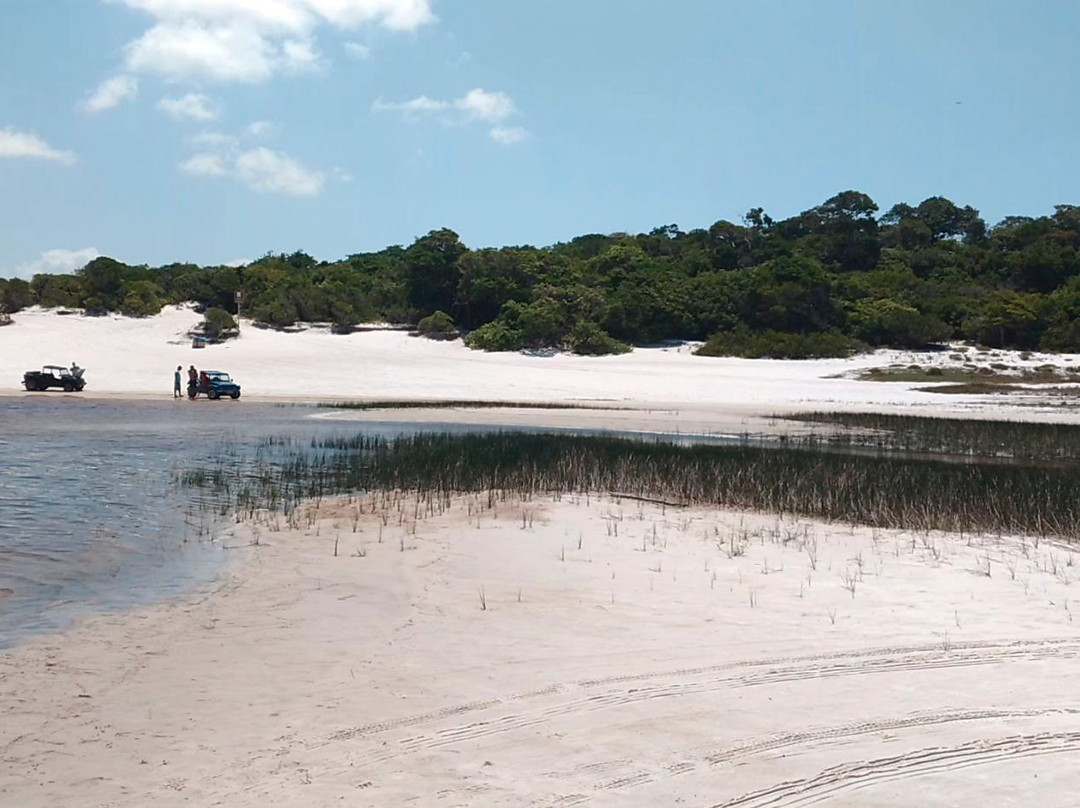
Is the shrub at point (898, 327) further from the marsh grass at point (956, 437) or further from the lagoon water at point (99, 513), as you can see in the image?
the lagoon water at point (99, 513)

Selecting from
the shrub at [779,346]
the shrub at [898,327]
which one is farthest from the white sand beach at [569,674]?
the shrub at [898,327]

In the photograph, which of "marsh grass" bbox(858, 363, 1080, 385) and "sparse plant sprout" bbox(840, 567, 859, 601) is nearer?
"sparse plant sprout" bbox(840, 567, 859, 601)

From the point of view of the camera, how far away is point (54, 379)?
49.3 m

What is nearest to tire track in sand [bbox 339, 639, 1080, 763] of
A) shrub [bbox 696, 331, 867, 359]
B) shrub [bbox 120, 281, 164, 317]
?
shrub [bbox 696, 331, 867, 359]

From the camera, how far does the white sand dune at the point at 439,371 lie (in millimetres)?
46625

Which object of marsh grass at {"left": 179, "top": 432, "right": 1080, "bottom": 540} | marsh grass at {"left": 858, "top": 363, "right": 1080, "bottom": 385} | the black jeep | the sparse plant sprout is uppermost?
marsh grass at {"left": 858, "top": 363, "right": 1080, "bottom": 385}

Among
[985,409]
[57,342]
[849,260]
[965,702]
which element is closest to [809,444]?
[985,409]

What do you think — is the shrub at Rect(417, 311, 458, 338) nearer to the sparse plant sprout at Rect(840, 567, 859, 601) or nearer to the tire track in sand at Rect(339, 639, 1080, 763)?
the sparse plant sprout at Rect(840, 567, 859, 601)

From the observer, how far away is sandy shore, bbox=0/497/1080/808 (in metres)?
5.78

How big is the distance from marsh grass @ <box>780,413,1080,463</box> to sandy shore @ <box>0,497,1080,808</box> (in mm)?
15324

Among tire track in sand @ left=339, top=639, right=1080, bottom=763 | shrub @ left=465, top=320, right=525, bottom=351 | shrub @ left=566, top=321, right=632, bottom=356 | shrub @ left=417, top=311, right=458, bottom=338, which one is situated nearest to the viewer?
tire track in sand @ left=339, top=639, right=1080, bottom=763

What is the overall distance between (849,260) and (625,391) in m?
60.5

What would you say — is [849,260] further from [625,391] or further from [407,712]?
[407,712]

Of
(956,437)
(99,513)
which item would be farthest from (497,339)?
(99,513)
